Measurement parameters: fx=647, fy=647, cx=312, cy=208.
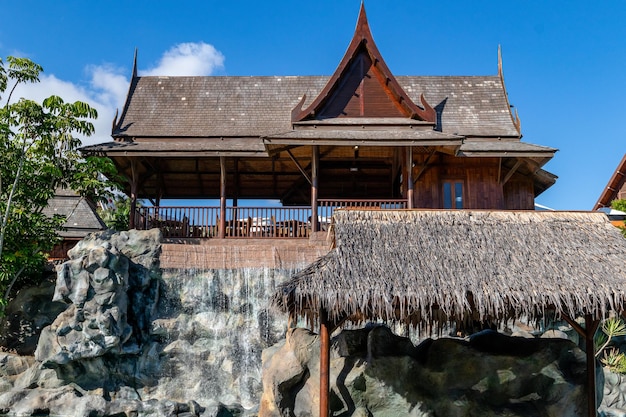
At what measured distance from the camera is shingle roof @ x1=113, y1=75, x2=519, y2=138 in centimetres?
2092

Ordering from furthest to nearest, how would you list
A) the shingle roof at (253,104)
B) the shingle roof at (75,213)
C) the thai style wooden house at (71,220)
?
the shingle roof at (75,213)
the thai style wooden house at (71,220)
the shingle roof at (253,104)

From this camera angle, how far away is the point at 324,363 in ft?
35.7

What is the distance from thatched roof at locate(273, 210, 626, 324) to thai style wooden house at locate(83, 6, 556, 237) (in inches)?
193

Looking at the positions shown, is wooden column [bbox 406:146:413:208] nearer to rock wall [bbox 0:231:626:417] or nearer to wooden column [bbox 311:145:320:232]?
wooden column [bbox 311:145:320:232]

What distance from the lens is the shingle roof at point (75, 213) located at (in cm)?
2600

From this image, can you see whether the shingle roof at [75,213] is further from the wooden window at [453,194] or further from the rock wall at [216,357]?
the wooden window at [453,194]

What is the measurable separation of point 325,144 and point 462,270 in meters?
7.20

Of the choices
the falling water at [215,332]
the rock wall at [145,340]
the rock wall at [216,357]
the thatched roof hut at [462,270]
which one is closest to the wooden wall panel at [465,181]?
the rock wall at [145,340]

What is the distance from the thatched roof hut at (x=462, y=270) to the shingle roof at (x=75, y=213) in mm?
16435

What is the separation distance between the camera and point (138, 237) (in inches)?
706

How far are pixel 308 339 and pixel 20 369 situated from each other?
9.13 metres

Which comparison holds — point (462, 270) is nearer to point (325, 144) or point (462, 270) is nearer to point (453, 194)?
point (325, 144)

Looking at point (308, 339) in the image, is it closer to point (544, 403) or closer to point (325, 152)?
point (544, 403)

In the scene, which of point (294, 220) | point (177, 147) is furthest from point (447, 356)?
point (177, 147)
